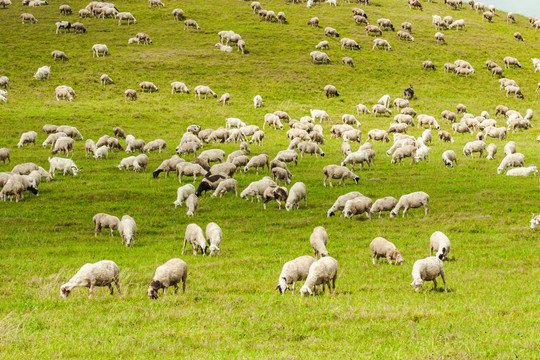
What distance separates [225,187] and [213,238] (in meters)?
9.39

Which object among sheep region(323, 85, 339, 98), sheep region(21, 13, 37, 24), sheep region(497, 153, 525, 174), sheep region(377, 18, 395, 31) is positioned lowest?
sheep region(497, 153, 525, 174)

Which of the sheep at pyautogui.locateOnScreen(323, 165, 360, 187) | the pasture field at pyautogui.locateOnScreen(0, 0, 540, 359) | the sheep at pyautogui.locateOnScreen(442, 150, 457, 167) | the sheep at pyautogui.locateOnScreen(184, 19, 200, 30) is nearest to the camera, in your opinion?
the pasture field at pyautogui.locateOnScreen(0, 0, 540, 359)

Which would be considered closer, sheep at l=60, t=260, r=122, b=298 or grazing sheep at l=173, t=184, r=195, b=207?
sheep at l=60, t=260, r=122, b=298

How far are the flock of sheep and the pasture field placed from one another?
64cm

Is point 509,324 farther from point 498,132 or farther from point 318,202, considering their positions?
point 498,132

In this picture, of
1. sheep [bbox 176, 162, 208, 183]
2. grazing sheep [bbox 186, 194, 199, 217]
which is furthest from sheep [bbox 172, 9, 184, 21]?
grazing sheep [bbox 186, 194, 199, 217]

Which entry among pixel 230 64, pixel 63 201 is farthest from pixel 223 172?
pixel 230 64

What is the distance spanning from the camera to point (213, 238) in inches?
765

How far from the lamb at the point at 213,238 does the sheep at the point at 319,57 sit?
5630cm

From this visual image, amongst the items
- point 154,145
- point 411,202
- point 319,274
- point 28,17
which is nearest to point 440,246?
point 319,274

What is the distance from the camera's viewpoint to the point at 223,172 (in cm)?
3084

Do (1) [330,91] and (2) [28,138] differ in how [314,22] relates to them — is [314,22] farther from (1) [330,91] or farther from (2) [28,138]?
(2) [28,138]

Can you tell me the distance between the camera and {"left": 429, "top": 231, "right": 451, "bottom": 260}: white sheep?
17234mm

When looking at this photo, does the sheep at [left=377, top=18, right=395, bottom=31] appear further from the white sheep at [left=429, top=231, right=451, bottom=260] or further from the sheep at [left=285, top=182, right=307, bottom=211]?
the white sheep at [left=429, top=231, right=451, bottom=260]
